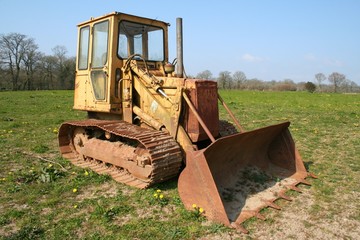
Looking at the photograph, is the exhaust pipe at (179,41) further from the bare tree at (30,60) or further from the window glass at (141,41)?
the bare tree at (30,60)

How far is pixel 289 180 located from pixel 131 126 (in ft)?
10.2

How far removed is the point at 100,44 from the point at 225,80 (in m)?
61.1

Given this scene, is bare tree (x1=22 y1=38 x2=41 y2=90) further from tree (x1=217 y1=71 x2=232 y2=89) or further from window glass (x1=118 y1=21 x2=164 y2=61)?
window glass (x1=118 y1=21 x2=164 y2=61)

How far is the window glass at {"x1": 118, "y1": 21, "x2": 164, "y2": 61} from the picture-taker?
269 inches

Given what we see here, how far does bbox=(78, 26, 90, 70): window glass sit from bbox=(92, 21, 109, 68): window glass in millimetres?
369

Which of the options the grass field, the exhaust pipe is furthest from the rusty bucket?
the exhaust pipe

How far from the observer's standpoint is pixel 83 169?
257 inches

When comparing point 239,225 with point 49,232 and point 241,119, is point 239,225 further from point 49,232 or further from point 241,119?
point 241,119

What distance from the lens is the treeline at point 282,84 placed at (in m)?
63.5

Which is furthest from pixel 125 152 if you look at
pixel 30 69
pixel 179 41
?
pixel 30 69

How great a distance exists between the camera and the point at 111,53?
21.5 feet

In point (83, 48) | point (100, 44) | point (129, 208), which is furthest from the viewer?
point (83, 48)

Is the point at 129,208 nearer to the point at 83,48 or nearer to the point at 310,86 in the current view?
the point at 83,48

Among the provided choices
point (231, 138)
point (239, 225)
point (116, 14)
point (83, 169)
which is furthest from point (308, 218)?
point (116, 14)
